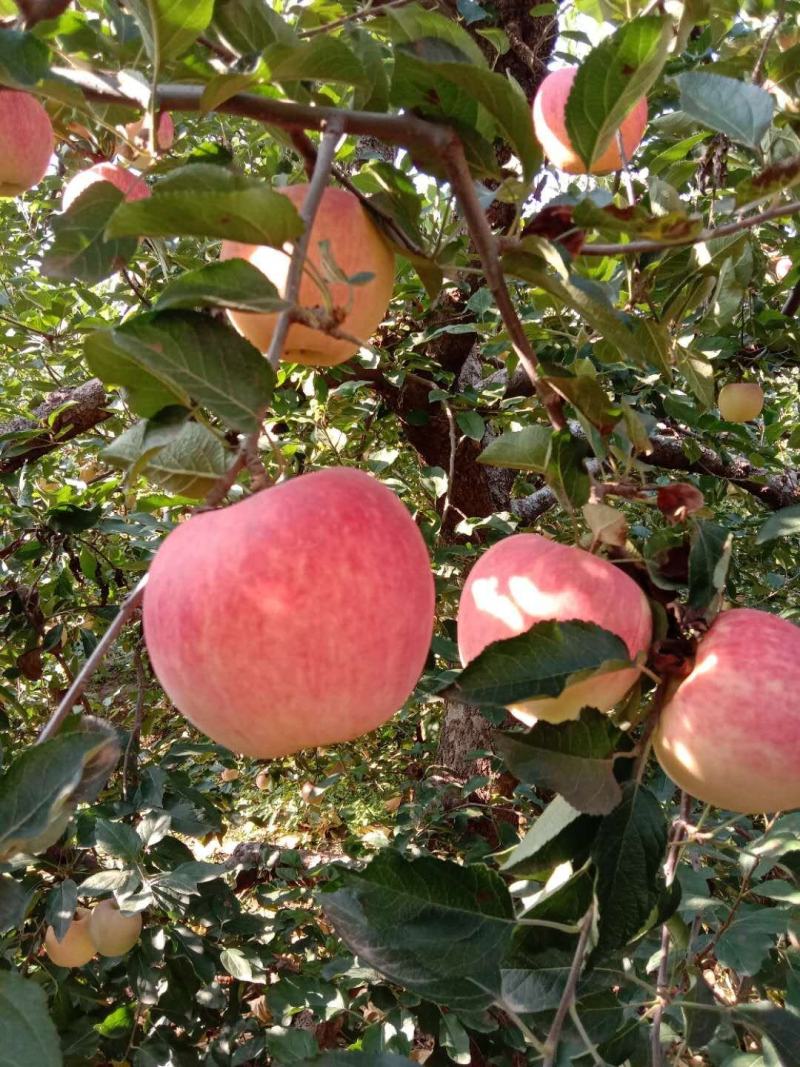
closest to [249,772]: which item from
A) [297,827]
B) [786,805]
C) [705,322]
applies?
[297,827]

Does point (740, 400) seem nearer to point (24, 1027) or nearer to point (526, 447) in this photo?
point (526, 447)

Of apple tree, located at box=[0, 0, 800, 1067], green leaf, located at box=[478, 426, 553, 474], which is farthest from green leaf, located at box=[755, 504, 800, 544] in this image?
green leaf, located at box=[478, 426, 553, 474]

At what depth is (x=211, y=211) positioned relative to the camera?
1.67ft

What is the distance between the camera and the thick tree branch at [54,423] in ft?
6.72

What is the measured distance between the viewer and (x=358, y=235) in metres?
0.73

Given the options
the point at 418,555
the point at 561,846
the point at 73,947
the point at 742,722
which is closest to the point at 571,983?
the point at 561,846

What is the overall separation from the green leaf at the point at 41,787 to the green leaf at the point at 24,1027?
0.09 m

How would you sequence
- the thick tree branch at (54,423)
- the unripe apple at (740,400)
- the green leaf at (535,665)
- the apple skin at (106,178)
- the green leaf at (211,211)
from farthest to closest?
the unripe apple at (740,400)
the thick tree branch at (54,423)
the apple skin at (106,178)
the green leaf at (535,665)
the green leaf at (211,211)

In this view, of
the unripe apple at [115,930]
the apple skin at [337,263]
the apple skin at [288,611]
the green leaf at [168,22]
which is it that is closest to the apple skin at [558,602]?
the apple skin at [288,611]

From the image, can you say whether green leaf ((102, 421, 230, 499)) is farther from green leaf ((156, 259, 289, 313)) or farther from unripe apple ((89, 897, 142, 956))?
unripe apple ((89, 897, 142, 956))

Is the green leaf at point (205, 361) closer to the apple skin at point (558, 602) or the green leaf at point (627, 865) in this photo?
the apple skin at point (558, 602)

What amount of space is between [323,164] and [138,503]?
3.96 ft

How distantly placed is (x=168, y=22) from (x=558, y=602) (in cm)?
58

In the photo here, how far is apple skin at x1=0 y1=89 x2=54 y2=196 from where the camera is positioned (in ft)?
4.15
